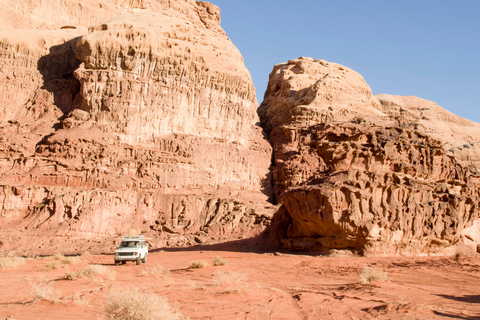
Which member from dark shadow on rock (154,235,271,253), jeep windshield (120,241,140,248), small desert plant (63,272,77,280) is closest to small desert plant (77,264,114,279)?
small desert plant (63,272,77,280)

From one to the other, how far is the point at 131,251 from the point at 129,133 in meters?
20.0

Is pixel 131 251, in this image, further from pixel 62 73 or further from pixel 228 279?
pixel 62 73

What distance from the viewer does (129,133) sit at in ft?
127

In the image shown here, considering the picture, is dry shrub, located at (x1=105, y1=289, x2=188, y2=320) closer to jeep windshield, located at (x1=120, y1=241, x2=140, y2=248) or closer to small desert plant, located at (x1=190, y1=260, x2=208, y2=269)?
small desert plant, located at (x1=190, y1=260, x2=208, y2=269)

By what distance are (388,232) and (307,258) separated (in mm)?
4803

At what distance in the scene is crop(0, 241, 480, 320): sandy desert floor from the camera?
32.7 ft

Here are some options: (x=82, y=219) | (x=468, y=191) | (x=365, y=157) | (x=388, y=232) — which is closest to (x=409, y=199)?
(x=388, y=232)

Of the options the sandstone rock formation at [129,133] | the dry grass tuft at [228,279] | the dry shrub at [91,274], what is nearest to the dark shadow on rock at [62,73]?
the sandstone rock formation at [129,133]

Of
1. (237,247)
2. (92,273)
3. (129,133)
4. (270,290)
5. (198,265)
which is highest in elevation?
(129,133)

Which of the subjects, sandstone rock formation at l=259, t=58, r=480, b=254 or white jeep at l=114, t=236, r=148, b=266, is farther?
sandstone rock formation at l=259, t=58, r=480, b=254

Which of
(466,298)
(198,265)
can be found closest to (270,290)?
(466,298)

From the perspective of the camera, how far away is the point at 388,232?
23.1 m

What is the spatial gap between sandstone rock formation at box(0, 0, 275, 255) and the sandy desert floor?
1308 cm

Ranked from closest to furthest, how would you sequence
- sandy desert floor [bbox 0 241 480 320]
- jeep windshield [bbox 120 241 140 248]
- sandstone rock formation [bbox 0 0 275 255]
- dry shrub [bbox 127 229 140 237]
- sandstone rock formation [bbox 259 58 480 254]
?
sandy desert floor [bbox 0 241 480 320], jeep windshield [bbox 120 241 140 248], sandstone rock formation [bbox 259 58 480 254], dry shrub [bbox 127 229 140 237], sandstone rock formation [bbox 0 0 275 255]
